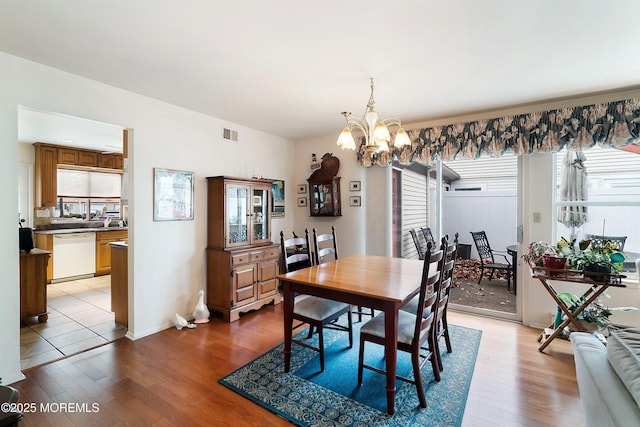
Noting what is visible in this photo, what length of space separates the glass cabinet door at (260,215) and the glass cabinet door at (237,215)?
0.42 ft

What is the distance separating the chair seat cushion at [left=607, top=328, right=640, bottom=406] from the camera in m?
1.03

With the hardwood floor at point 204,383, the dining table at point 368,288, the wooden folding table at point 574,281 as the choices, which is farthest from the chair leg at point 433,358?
the wooden folding table at point 574,281

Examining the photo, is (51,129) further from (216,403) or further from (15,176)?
Answer: (216,403)

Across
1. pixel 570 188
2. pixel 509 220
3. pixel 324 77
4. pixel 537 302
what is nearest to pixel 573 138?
pixel 570 188

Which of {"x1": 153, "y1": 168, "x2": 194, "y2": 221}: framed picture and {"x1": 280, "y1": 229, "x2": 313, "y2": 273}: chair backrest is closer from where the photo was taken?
{"x1": 280, "y1": 229, "x2": 313, "y2": 273}: chair backrest

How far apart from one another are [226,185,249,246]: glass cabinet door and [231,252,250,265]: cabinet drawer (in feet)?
0.53

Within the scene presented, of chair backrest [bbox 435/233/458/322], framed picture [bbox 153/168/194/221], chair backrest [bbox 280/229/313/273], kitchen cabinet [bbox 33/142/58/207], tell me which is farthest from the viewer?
kitchen cabinet [bbox 33/142/58/207]

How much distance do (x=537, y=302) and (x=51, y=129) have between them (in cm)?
667

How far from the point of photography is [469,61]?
7.80 feet

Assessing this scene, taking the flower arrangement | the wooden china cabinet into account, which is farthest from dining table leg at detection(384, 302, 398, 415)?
the wooden china cabinet

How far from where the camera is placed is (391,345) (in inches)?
75.2

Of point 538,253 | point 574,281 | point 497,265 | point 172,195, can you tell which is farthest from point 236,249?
point 497,265

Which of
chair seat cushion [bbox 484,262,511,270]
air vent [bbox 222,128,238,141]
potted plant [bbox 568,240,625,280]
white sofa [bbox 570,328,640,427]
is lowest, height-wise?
chair seat cushion [bbox 484,262,511,270]

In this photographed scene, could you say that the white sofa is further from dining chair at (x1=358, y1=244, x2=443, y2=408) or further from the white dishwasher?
the white dishwasher
